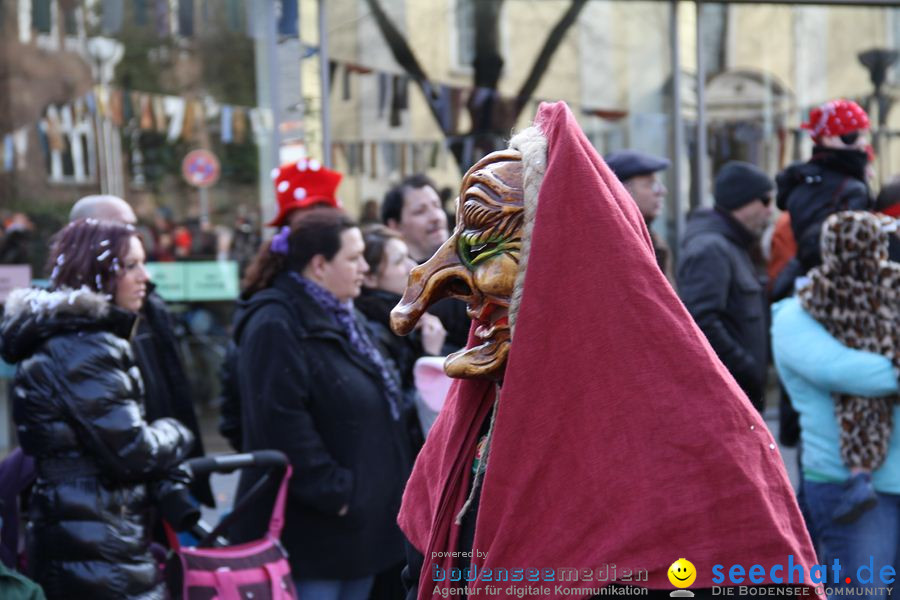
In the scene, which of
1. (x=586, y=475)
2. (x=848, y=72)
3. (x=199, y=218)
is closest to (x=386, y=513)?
(x=586, y=475)

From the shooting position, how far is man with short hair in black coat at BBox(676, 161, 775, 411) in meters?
5.24

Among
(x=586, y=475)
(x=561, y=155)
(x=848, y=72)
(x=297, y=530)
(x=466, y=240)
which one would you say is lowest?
(x=297, y=530)

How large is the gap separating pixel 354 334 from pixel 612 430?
104 inches

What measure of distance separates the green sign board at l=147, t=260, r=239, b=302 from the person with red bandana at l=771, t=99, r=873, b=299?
14.5 feet

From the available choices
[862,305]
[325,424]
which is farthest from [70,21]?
[862,305]

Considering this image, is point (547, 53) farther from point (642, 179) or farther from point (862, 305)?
point (862, 305)

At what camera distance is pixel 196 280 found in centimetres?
815

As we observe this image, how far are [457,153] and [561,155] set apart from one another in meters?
6.86

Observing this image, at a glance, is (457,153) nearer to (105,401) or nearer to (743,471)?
(105,401)

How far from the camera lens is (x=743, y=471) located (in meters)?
1.70

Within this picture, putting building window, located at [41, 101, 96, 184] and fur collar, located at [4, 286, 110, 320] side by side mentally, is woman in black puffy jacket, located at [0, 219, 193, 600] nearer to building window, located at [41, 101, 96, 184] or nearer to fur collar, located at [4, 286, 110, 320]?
fur collar, located at [4, 286, 110, 320]

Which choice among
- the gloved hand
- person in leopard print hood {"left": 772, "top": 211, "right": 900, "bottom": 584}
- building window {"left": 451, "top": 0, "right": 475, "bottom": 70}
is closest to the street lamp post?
building window {"left": 451, "top": 0, "right": 475, "bottom": 70}

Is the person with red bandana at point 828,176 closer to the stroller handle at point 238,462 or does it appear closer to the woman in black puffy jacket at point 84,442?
the stroller handle at point 238,462

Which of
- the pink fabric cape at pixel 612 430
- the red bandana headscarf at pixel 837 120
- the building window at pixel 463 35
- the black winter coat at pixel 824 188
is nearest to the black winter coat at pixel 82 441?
the pink fabric cape at pixel 612 430
